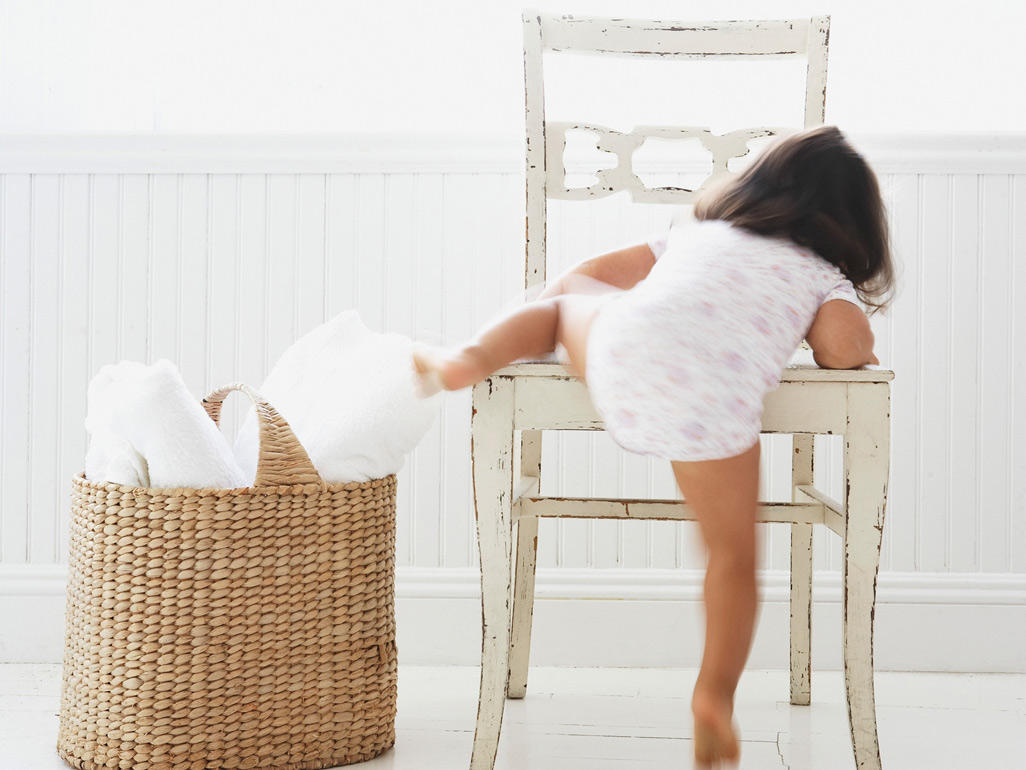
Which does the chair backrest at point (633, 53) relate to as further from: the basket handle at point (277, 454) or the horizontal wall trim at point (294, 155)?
the basket handle at point (277, 454)

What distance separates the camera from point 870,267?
100 centimetres

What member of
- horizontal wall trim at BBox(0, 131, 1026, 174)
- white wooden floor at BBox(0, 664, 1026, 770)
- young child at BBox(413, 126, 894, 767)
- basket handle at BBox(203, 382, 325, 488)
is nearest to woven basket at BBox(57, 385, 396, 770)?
basket handle at BBox(203, 382, 325, 488)

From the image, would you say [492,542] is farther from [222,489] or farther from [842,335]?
[842,335]

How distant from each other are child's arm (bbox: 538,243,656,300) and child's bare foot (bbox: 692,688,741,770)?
1.64ft

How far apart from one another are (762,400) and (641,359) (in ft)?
0.43

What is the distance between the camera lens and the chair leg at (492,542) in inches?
37.9

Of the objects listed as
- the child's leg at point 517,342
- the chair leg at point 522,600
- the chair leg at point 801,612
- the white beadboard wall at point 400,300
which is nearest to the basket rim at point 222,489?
the child's leg at point 517,342

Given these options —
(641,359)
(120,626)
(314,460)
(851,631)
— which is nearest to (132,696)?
(120,626)

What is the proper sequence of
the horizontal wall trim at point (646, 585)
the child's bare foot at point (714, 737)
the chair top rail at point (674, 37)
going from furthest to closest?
the horizontal wall trim at point (646, 585) → the chair top rail at point (674, 37) → the child's bare foot at point (714, 737)

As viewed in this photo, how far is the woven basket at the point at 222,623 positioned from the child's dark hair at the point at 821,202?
1.76 ft

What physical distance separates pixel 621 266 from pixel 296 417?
44 centimetres

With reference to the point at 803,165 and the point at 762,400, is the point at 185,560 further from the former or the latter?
the point at 803,165

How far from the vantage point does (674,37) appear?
1.27m

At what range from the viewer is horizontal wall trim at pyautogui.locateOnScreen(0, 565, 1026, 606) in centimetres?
148
